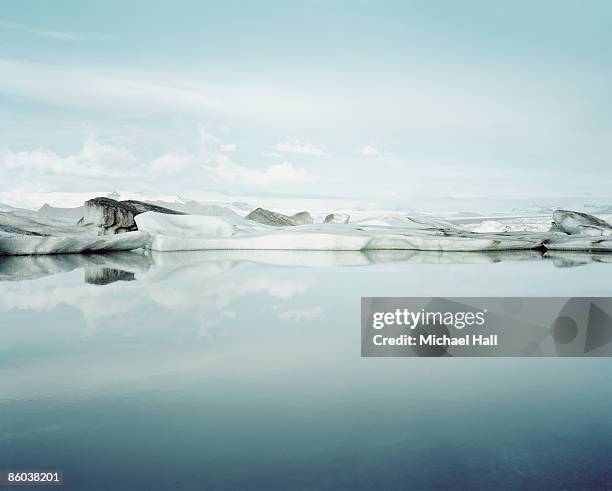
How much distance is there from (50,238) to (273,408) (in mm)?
6335

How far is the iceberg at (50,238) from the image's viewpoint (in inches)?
269

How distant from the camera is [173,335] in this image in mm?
2299

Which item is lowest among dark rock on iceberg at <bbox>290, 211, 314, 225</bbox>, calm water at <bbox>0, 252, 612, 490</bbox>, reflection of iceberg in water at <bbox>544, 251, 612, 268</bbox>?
reflection of iceberg in water at <bbox>544, 251, 612, 268</bbox>

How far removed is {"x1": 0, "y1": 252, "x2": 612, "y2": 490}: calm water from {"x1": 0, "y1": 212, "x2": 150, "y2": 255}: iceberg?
14.4 ft

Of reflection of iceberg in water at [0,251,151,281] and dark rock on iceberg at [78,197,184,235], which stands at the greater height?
dark rock on iceberg at [78,197,184,235]

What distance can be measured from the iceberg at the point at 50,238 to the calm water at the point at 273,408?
4381 mm

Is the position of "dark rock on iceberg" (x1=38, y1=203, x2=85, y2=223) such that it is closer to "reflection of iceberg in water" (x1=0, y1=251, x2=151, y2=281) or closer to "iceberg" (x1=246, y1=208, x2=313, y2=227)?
"iceberg" (x1=246, y1=208, x2=313, y2=227)

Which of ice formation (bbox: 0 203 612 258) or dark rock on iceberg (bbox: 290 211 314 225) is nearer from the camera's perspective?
ice formation (bbox: 0 203 612 258)

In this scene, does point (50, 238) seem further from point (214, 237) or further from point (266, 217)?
point (266, 217)

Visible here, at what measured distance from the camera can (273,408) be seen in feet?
4.71

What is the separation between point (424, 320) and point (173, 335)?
0.99 metres

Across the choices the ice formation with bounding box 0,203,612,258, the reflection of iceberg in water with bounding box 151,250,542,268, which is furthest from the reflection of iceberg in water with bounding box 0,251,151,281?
the ice formation with bounding box 0,203,612,258

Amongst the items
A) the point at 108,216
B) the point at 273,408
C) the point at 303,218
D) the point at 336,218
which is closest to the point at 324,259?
the point at 108,216

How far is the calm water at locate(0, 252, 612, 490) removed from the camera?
1104 millimetres
